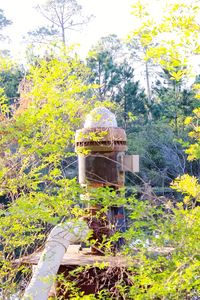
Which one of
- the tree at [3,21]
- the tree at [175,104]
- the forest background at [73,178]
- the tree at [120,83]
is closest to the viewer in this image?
the forest background at [73,178]

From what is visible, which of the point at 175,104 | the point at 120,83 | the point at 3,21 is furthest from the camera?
the point at 3,21

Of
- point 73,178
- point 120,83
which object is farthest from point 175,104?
point 73,178

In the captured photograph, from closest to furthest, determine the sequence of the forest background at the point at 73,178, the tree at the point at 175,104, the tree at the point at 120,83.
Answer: the forest background at the point at 73,178 → the tree at the point at 175,104 → the tree at the point at 120,83

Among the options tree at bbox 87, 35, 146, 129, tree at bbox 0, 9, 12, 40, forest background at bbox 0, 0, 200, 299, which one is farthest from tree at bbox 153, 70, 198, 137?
forest background at bbox 0, 0, 200, 299

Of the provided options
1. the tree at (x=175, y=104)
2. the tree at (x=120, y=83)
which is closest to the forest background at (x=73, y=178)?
the tree at (x=175, y=104)

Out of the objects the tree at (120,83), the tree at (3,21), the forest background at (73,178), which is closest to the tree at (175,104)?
the tree at (120,83)

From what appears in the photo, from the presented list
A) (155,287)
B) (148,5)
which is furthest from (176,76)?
(155,287)

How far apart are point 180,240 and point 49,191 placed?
3.19 ft

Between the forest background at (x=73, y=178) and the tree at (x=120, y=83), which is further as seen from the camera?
the tree at (x=120, y=83)

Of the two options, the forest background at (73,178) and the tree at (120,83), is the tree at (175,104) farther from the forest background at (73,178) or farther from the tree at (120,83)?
the forest background at (73,178)

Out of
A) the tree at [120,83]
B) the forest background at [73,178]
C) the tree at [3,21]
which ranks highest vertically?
the tree at [3,21]

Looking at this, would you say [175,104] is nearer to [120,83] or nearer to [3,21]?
[120,83]

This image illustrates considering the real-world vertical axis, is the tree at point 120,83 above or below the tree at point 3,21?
below

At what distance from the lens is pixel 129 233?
2148 mm
